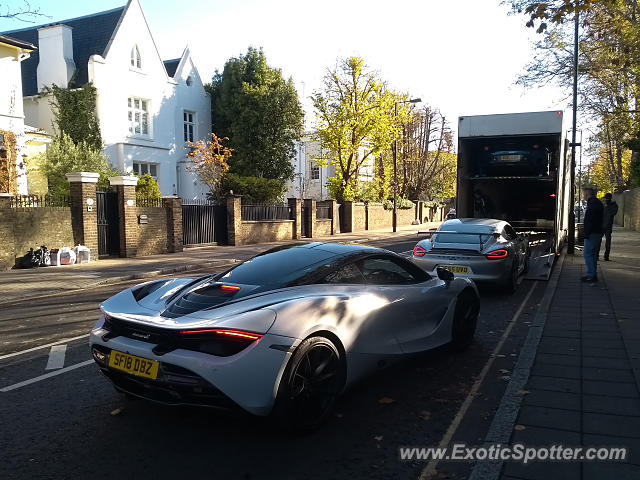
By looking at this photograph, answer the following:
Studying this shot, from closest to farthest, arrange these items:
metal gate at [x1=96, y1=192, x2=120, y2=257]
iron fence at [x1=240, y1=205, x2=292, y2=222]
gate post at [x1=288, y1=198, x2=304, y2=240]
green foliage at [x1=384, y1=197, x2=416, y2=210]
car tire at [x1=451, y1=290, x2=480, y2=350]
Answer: car tire at [x1=451, y1=290, x2=480, y2=350], metal gate at [x1=96, y1=192, x2=120, y2=257], iron fence at [x1=240, y1=205, x2=292, y2=222], gate post at [x1=288, y1=198, x2=304, y2=240], green foliage at [x1=384, y1=197, x2=416, y2=210]

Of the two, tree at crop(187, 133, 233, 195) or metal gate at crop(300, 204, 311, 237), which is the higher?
tree at crop(187, 133, 233, 195)

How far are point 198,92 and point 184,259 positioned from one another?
21006mm

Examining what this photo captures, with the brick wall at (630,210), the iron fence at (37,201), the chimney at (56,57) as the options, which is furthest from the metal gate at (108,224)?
the brick wall at (630,210)

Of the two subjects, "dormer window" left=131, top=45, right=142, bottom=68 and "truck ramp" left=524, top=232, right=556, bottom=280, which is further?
"dormer window" left=131, top=45, right=142, bottom=68

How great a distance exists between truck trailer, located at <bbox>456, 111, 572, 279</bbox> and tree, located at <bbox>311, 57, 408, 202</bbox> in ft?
58.7

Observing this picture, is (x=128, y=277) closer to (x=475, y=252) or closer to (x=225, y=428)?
→ (x=475, y=252)

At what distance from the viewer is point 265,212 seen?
23.9 meters

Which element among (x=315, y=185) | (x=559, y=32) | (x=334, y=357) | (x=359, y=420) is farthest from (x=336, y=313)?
(x=315, y=185)

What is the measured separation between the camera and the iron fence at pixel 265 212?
22650 mm

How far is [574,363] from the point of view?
5.11m

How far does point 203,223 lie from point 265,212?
4.07m

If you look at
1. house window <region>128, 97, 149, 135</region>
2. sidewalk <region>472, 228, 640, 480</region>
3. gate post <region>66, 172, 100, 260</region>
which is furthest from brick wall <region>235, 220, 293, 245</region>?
sidewalk <region>472, 228, 640, 480</region>

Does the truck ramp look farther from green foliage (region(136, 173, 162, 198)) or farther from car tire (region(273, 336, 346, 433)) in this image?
green foliage (region(136, 173, 162, 198))

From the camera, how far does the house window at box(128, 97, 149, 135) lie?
92.0 ft
